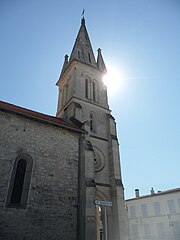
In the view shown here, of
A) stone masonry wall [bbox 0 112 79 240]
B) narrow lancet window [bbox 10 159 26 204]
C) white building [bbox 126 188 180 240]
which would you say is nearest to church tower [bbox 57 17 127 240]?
stone masonry wall [bbox 0 112 79 240]

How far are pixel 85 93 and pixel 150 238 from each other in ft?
70.3

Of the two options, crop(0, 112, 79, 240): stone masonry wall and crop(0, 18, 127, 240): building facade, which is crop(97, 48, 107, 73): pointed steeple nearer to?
crop(0, 18, 127, 240): building facade

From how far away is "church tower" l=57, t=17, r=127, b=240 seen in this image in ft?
32.6

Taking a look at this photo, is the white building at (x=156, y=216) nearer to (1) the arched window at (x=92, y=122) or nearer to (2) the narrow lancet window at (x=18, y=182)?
(1) the arched window at (x=92, y=122)

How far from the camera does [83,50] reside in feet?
70.6

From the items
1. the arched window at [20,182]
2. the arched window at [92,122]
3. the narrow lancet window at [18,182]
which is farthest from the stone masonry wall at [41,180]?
the arched window at [92,122]

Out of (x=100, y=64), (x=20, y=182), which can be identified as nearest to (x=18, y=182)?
(x=20, y=182)

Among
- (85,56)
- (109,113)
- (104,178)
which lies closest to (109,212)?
(104,178)

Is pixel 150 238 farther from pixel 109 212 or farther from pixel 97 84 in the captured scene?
pixel 97 84

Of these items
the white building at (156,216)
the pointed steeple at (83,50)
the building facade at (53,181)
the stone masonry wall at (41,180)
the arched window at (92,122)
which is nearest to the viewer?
the stone masonry wall at (41,180)

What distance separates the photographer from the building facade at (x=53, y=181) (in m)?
8.33

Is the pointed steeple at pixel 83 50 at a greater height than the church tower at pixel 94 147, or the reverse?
the pointed steeple at pixel 83 50

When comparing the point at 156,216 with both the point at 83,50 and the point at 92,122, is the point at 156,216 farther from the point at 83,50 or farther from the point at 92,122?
the point at 83,50

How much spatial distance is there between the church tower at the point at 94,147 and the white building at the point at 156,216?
11.5m
